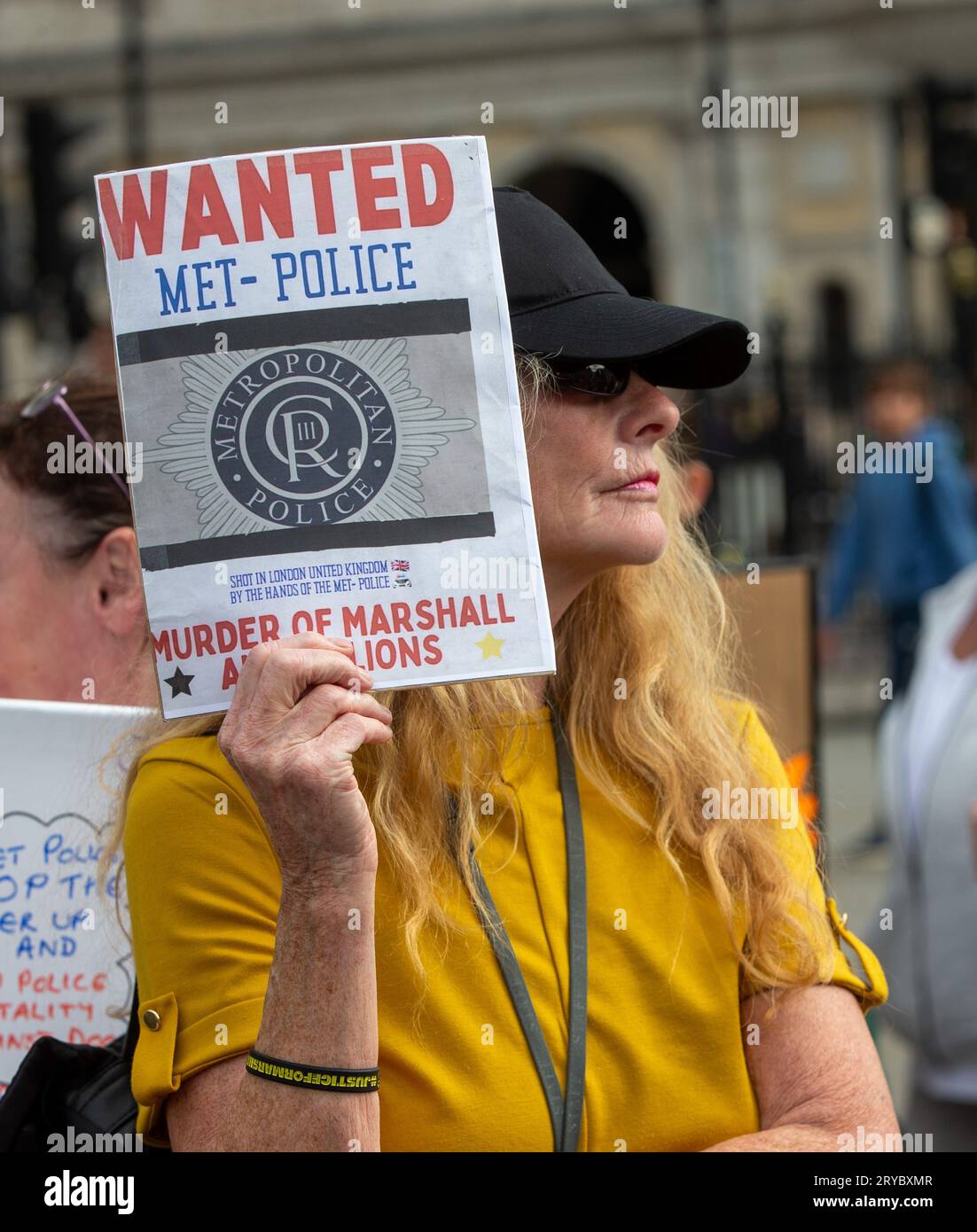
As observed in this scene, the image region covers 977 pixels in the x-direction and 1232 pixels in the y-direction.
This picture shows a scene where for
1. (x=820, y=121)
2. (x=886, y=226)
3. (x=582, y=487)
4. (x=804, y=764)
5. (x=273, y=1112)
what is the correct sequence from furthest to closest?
1. (x=820, y=121)
2. (x=886, y=226)
3. (x=804, y=764)
4. (x=582, y=487)
5. (x=273, y=1112)

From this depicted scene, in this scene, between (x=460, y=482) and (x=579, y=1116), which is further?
(x=579, y=1116)

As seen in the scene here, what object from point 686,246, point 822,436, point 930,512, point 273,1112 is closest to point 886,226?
point 273,1112

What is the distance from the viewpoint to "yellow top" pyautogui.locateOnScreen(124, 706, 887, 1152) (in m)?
1.86

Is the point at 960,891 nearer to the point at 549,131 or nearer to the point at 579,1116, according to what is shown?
the point at 579,1116

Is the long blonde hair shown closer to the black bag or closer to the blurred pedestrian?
Answer: the black bag

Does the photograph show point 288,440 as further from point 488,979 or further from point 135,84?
point 135,84

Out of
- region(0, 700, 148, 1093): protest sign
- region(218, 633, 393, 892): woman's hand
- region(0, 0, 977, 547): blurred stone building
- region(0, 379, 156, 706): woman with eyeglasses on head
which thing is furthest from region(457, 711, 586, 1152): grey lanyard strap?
region(0, 0, 977, 547): blurred stone building

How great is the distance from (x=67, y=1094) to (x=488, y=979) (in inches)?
24.3

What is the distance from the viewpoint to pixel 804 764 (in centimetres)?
319

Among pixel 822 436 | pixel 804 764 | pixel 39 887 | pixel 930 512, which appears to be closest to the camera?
pixel 39 887

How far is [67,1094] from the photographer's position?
2.14 m

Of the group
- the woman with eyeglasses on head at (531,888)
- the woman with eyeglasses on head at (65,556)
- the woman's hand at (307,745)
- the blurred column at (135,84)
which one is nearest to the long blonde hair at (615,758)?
the woman with eyeglasses on head at (531,888)

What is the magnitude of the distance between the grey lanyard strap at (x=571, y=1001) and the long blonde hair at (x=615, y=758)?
7 cm
